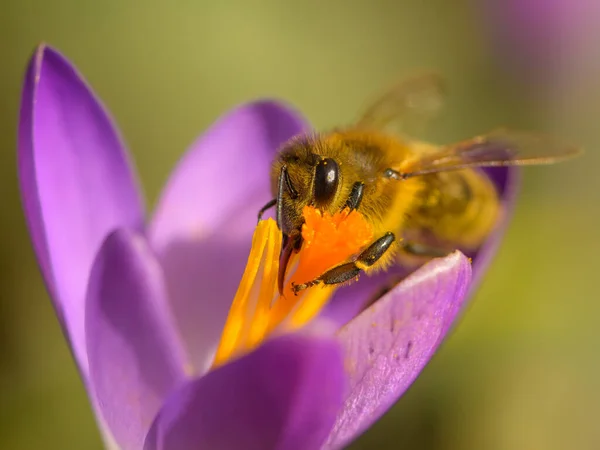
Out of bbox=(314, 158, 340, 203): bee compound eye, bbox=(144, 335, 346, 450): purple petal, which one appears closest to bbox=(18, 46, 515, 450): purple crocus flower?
bbox=(144, 335, 346, 450): purple petal

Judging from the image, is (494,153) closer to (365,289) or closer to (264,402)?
(365,289)

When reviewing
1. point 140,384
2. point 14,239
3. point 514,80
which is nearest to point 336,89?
point 514,80

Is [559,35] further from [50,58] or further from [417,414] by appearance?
[50,58]

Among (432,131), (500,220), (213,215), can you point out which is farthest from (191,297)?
(432,131)

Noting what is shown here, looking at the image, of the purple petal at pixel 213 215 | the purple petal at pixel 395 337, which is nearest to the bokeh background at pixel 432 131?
the purple petal at pixel 213 215

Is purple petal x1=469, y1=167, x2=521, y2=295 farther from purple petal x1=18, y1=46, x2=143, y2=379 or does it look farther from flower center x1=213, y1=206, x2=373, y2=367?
purple petal x1=18, y1=46, x2=143, y2=379

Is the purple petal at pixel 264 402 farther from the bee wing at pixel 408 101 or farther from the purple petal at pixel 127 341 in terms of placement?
the bee wing at pixel 408 101
